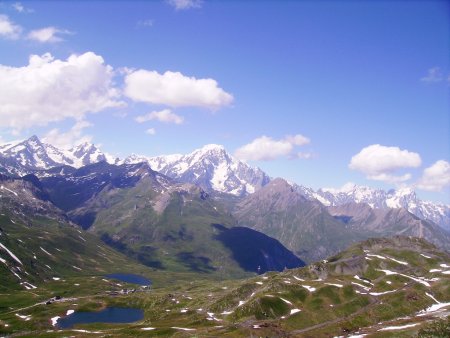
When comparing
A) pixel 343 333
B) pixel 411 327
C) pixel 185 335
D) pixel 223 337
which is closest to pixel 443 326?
pixel 411 327

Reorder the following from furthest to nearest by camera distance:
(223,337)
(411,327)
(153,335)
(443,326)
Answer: (153,335)
(223,337)
(411,327)
(443,326)

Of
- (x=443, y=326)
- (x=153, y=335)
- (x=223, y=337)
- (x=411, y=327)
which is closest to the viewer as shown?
(x=443, y=326)

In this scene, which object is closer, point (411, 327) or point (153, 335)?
point (411, 327)

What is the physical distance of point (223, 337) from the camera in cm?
18738

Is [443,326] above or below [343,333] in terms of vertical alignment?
above

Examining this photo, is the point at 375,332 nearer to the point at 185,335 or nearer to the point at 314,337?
the point at 314,337

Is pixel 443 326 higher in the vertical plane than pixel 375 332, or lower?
higher

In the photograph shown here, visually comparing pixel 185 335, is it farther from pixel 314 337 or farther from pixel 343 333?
pixel 343 333

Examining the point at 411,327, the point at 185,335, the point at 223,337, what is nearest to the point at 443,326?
the point at 411,327

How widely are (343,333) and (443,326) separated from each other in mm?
79751

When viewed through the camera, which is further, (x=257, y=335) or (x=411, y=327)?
(x=257, y=335)

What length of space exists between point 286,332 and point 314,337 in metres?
12.6

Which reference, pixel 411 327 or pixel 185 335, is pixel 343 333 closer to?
pixel 411 327

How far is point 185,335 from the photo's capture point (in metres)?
190
